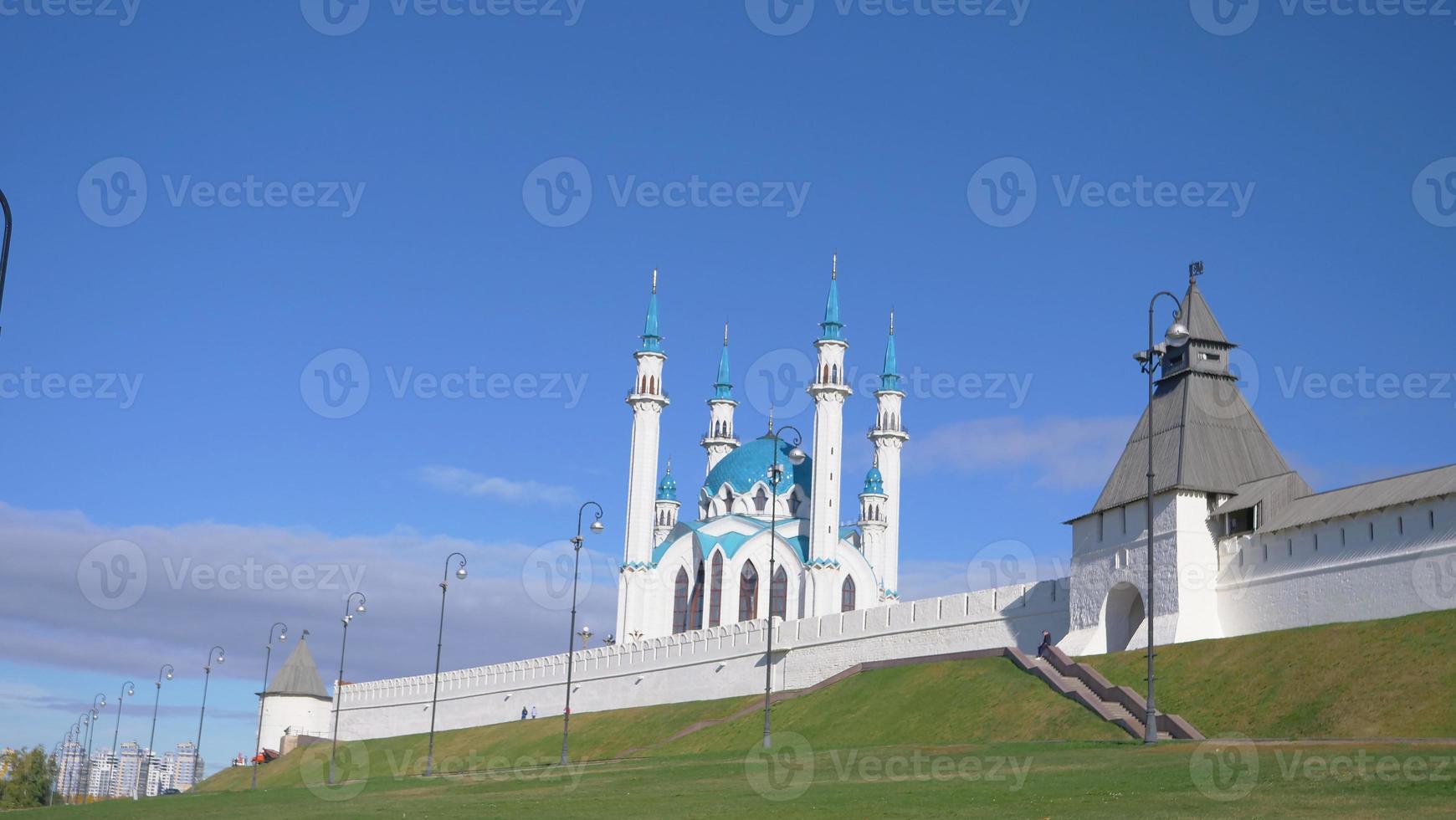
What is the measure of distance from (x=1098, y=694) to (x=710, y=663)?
28.5 metres

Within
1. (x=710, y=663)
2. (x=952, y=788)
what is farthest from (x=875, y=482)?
(x=952, y=788)

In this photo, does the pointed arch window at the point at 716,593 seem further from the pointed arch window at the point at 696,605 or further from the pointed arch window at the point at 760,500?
the pointed arch window at the point at 760,500

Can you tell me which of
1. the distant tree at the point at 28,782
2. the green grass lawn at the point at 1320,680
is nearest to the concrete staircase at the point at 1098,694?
the green grass lawn at the point at 1320,680

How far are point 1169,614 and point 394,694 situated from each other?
59371mm

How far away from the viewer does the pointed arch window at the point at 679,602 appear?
3600 inches

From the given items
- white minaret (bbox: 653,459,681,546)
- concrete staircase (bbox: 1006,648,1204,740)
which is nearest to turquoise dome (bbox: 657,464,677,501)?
white minaret (bbox: 653,459,681,546)

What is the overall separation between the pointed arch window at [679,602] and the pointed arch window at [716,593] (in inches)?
83.5

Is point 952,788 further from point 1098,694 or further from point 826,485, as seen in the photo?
point 826,485

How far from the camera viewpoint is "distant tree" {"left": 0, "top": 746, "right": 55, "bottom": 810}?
86.8m

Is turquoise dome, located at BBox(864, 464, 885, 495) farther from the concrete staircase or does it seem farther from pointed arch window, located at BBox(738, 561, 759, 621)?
the concrete staircase

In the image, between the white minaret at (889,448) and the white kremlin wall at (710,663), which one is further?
the white minaret at (889,448)

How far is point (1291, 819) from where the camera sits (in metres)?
19.5

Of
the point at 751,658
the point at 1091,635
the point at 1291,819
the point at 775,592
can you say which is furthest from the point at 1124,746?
the point at 775,592

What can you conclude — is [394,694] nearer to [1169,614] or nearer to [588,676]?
[588,676]
